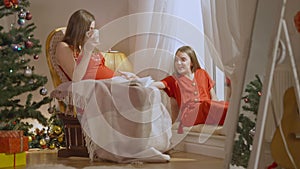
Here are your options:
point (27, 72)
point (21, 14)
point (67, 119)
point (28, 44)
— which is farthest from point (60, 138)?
point (21, 14)

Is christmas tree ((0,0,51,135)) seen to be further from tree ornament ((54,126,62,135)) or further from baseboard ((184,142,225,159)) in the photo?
baseboard ((184,142,225,159))

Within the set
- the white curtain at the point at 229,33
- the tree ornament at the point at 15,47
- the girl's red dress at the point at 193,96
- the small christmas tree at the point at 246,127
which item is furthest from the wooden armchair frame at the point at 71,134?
the small christmas tree at the point at 246,127

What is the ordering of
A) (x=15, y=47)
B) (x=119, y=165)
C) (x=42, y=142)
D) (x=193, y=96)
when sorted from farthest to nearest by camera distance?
(x=42, y=142)
(x=193, y=96)
(x=15, y=47)
(x=119, y=165)

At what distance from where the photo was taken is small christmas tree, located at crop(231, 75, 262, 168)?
1869mm

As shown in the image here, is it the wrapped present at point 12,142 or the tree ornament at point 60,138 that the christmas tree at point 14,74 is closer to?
the wrapped present at point 12,142

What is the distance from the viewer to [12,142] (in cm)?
322

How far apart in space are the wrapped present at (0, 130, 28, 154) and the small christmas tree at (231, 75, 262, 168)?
1.78 meters

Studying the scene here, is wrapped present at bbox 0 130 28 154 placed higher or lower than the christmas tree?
lower

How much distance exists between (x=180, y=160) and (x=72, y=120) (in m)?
0.86

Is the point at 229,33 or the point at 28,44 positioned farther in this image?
the point at 28,44

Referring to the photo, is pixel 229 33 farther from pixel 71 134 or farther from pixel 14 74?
pixel 14 74

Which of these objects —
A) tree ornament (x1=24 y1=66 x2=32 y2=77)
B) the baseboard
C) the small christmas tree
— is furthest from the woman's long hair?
the small christmas tree

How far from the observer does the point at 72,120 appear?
3676mm

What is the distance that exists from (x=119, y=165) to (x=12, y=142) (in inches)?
28.4
